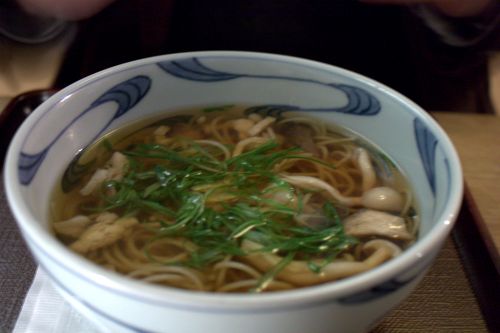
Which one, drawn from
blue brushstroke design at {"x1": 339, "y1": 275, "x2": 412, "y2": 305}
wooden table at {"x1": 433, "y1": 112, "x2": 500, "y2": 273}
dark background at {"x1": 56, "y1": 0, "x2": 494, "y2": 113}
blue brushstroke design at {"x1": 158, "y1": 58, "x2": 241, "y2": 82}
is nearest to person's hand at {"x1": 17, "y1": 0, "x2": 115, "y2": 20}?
dark background at {"x1": 56, "y1": 0, "x2": 494, "y2": 113}

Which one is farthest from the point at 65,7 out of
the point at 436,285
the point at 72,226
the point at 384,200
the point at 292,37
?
the point at 436,285

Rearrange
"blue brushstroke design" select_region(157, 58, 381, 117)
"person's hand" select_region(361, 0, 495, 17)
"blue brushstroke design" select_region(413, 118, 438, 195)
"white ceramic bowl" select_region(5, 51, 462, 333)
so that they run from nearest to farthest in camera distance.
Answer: "white ceramic bowl" select_region(5, 51, 462, 333)
"blue brushstroke design" select_region(413, 118, 438, 195)
"blue brushstroke design" select_region(157, 58, 381, 117)
"person's hand" select_region(361, 0, 495, 17)

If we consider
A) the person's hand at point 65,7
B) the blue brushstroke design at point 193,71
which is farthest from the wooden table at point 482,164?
the person's hand at point 65,7

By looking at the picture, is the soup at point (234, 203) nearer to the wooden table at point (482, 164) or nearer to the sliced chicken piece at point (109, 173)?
the sliced chicken piece at point (109, 173)

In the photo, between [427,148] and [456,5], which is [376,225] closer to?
[427,148]

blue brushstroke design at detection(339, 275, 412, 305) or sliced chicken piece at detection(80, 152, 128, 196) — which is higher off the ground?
blue brushstroke design at detection(339, 275, 412, 305)

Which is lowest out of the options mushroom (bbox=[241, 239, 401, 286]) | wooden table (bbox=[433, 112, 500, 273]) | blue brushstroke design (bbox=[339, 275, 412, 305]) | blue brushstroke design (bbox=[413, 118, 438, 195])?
wooden table (bbox=[433, 112, 500, 273])

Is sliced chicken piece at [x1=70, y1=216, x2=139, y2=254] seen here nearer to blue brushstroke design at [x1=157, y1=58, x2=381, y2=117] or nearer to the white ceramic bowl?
the white ceramic bowl
